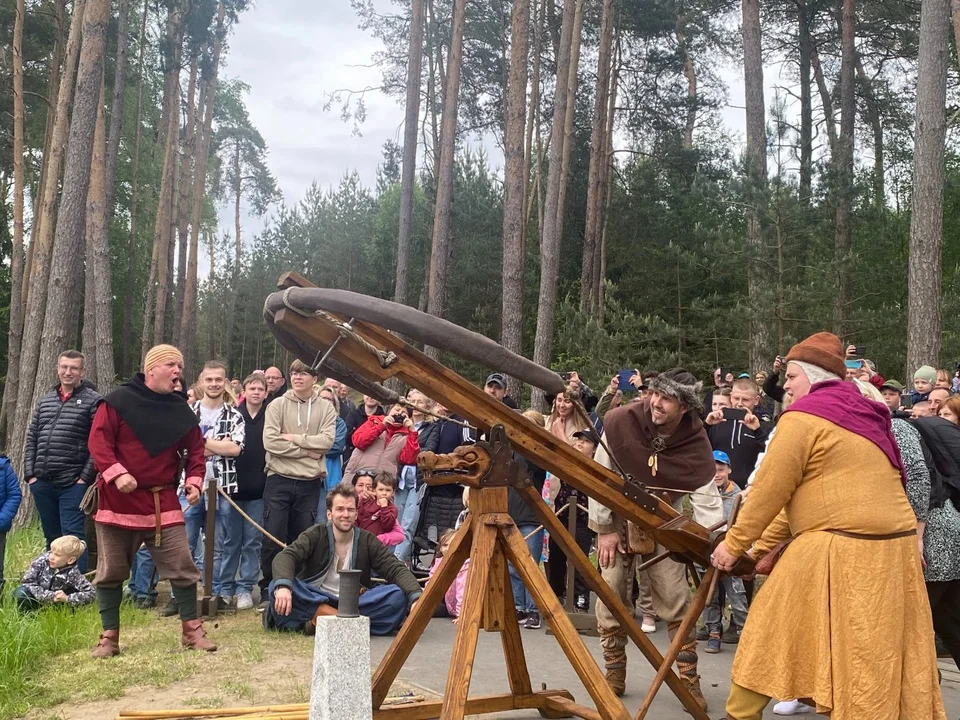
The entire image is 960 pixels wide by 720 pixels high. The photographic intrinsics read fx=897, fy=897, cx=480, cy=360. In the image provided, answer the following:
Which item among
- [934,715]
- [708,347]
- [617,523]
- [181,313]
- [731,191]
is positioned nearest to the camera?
[934,715]

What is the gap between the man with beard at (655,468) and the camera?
4.99 m

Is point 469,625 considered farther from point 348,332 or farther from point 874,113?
point 874,113

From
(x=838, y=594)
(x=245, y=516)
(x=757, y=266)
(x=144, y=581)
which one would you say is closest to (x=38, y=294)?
(x=144, y=581)

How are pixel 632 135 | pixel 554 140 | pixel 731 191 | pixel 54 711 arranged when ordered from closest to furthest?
pixel 54 711
pixel 731 191
pixel 554 140
pixel 632 135

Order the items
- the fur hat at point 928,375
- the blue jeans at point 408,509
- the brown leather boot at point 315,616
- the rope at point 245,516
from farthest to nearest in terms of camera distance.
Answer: the fur hat at point 928,375 < the blue jeans at point 408,509 < the rope at point 245,516 < the brown leather boot at point 315,616

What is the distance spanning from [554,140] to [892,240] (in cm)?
652

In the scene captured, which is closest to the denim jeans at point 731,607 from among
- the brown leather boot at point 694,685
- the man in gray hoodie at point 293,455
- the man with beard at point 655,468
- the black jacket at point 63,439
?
the man with beard at point 655,468

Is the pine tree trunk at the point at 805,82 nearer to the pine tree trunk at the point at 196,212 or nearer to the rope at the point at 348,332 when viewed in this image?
the pine tree trunk at the point at 196,212

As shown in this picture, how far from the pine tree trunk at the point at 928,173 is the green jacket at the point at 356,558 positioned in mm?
7202

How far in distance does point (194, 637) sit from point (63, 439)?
7.81ft

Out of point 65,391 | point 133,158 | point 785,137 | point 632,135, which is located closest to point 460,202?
point 632,135

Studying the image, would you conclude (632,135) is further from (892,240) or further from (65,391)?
(65,391)

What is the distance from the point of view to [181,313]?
1074 inches

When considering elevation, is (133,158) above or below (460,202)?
above
